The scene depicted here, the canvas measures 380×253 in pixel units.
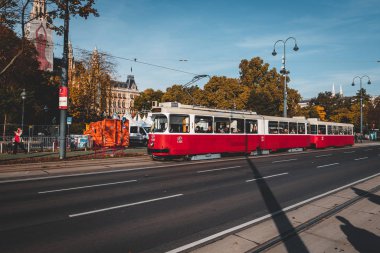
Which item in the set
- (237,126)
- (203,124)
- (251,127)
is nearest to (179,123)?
(203,124)

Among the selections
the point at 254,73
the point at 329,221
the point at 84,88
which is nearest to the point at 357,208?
the point at 329,221

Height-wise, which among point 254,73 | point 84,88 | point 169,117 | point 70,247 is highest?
point 254,73

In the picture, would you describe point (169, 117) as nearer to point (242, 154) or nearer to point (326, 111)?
point (242, 154)

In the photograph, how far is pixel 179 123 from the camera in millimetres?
17375

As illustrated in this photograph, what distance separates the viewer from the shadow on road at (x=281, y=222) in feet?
16.3

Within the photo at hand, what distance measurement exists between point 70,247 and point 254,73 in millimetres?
56277

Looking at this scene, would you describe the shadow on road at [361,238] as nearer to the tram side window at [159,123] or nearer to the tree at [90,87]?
the tram side window at [159,123]

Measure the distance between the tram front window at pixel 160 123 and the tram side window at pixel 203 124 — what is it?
6.47 feet

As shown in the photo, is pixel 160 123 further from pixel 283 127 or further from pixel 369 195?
pixel 283 127

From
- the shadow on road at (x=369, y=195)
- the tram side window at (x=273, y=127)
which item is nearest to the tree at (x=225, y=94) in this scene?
the tram side window at (x=273, y=127)

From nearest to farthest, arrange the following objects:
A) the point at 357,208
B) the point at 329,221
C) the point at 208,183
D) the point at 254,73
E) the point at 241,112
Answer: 1. the point at 329,221
2. the point at 357,208
3. the point at 208,183
4. the point at 241,112
5. the point at 254,73

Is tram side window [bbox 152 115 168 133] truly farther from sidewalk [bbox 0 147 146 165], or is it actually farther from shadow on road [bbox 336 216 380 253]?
shadow on road [bbox 336 216 380 253]

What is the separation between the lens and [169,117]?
1702cm

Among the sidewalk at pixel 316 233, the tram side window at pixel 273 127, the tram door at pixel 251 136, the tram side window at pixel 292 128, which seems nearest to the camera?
the sidewalk at pixel 316 233
